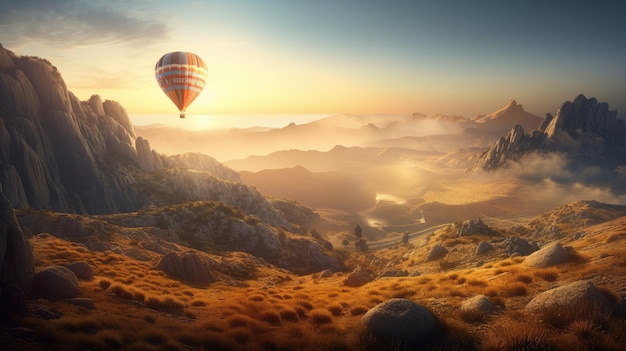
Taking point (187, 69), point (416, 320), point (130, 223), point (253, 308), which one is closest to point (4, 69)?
point (130, 223)

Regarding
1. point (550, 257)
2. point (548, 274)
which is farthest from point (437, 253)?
point (548, 274)

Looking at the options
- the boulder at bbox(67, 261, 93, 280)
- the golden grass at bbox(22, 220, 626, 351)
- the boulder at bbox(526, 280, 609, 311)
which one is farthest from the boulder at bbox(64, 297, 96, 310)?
the boulder at bbox(526, 280, 609, 311)

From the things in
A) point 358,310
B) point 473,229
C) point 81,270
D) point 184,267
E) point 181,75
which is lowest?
point 473,229

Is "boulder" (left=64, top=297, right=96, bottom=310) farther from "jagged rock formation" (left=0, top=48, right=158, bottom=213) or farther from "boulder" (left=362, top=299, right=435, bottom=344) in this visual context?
"jagged rock formation" (left=0, top=48, right=158, bottom=213)

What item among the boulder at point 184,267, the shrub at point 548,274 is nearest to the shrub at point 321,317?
the shrub at point 548,274

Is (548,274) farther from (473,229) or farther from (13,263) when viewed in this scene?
(473,229)

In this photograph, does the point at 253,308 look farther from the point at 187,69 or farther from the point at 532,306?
the point at 187,69
